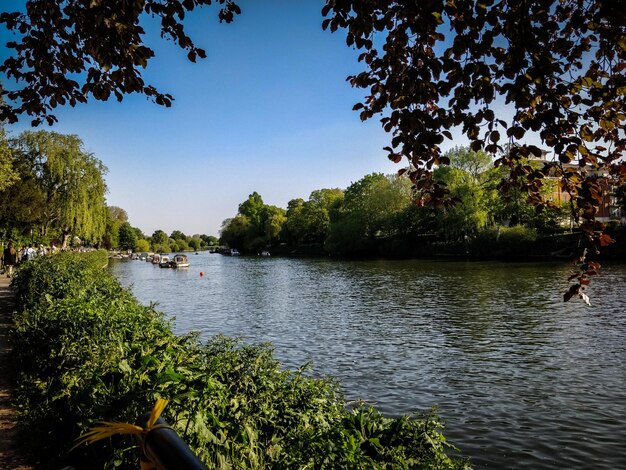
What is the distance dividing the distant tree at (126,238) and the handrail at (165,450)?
15965cm

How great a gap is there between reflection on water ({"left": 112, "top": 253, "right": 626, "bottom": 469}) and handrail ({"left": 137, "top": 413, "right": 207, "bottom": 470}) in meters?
7.80

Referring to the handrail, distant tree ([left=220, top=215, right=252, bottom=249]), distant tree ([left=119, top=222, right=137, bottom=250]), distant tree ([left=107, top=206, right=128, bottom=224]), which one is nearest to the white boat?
distant tree ([left=220, top=215, right=252, bottom=249])

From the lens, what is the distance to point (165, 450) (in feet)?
4.06

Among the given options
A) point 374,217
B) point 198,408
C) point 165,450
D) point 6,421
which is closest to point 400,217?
point 374,217

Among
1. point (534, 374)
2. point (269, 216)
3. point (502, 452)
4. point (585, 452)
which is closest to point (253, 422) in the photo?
point (502, 452)

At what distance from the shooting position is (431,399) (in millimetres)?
10570

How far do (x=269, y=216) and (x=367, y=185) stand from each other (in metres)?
44.9

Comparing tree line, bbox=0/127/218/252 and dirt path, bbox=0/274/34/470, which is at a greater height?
tree line, bbox=0/127/218/252

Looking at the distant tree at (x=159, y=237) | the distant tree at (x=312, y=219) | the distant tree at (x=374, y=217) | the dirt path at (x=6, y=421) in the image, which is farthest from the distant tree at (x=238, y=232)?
the dirt path at (x=6, y=421)

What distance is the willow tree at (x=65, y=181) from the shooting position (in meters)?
44.2

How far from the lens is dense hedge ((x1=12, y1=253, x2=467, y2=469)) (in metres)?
3.60

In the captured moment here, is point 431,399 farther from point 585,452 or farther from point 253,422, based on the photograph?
point 253,422

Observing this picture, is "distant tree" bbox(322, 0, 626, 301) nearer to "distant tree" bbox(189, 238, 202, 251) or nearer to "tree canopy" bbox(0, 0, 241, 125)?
"tree canopy" bbox(0, 0, 241, 125)

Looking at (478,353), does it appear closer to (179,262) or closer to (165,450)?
(165,450)
